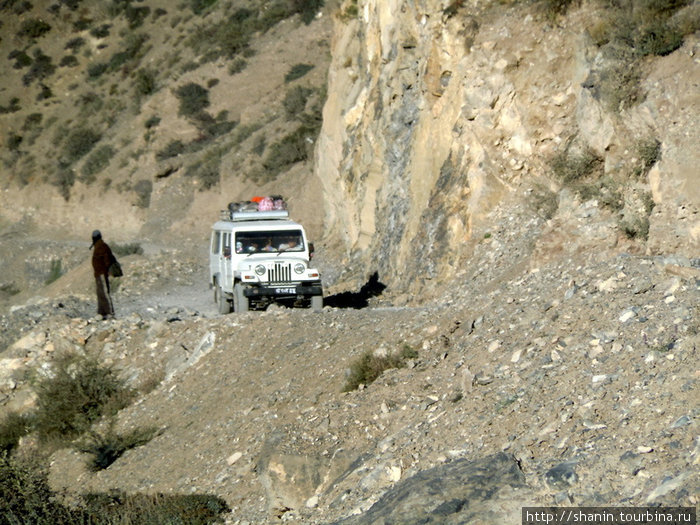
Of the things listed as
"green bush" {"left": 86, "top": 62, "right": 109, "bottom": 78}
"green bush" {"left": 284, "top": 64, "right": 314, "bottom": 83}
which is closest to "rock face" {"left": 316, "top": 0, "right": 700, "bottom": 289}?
"green bush" {"left": 284, "top": 64, "right": 314, "bottom": 83}

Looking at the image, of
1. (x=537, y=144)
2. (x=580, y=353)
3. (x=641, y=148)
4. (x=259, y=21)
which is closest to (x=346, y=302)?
(x=537, y=144)

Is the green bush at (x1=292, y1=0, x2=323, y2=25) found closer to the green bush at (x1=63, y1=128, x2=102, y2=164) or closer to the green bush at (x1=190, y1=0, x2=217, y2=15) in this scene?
the green bush at (x1=190, y1=0, x2=217, y2=15)

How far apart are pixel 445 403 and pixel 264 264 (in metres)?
8.52

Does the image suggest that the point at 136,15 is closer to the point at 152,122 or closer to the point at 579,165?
the point at 152,122

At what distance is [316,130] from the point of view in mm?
32938

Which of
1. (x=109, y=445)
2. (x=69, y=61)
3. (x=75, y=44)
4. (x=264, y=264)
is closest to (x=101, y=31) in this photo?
(x=75, y=44)

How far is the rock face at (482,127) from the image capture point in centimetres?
1093

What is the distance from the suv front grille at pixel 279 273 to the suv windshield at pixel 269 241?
56 centimetres

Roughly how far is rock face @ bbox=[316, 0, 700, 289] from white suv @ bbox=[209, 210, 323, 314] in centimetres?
226

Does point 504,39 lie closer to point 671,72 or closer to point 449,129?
point 449,129

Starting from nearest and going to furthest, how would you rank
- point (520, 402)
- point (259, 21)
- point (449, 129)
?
point (520, 402) < point (449, 129) < point (259, 21)

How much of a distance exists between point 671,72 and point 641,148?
1245 millimetres

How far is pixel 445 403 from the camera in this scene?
783cm

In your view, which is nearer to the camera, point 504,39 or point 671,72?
point 671,72
